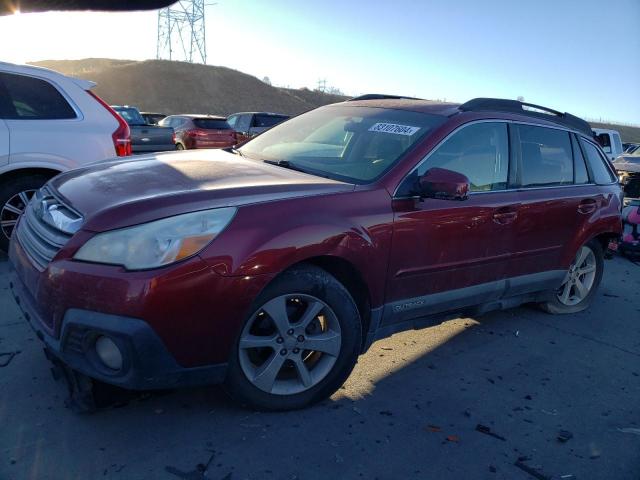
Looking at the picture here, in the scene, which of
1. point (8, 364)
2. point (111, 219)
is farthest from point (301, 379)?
point (8, 364)

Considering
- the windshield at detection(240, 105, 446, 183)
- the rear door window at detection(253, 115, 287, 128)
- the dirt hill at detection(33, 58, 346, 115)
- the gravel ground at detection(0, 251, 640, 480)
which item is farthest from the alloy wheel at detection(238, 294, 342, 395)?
the dirt hill at detection(33, 58, 346, 115)

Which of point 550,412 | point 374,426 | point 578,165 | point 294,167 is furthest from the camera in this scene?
point 578,165

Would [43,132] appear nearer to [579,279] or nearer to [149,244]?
[149,244]

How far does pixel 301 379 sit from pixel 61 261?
4.41ft

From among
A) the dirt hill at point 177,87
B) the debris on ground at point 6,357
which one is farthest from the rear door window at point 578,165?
the dirt hill at point 177,87

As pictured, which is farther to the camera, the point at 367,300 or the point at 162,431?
the point at 367,300

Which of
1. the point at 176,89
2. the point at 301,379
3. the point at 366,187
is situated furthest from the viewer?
the point at 176,89

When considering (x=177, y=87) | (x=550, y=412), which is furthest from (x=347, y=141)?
(x=177, y=87)

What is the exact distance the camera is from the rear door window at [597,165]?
15.6ft

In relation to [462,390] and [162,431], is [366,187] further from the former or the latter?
[162,431]

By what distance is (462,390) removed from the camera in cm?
331

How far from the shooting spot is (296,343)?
2.79m

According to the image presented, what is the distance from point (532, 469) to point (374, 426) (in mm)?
797

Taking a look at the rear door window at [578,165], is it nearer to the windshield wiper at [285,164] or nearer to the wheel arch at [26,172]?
the windshield wiper at [285,164]
